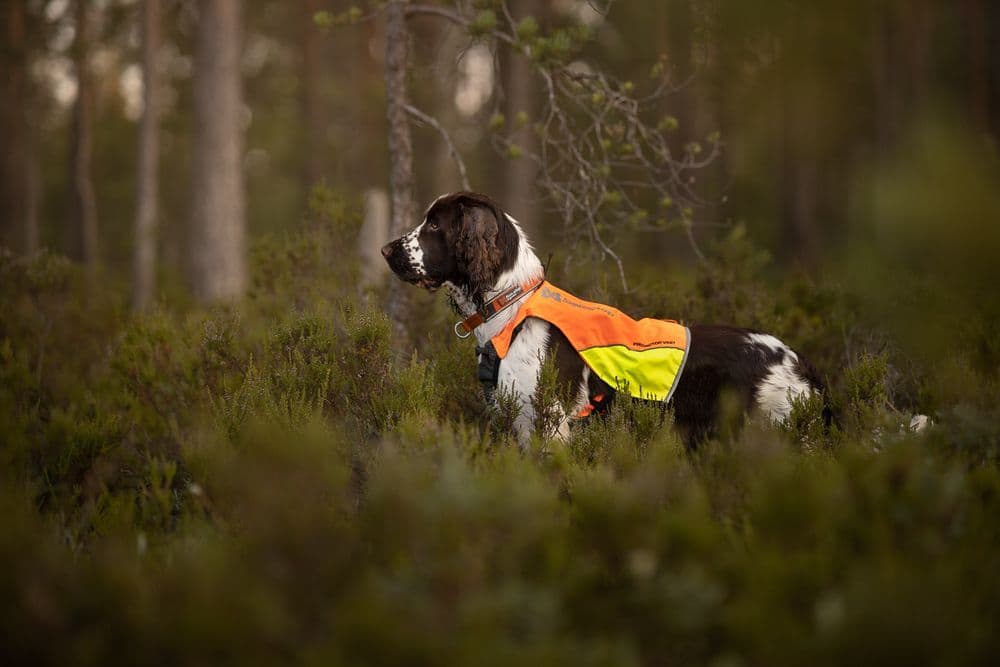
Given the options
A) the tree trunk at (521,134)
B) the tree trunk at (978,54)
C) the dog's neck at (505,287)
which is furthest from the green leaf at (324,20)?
the tree trunk at (978,54)

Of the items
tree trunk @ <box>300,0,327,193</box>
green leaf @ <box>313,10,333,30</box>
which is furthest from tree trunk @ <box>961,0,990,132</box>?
green leaf @ <box>313,10,333,30</box>

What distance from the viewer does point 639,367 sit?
4.66 metres

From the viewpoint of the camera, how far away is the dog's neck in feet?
15.7

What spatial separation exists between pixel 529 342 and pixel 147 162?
1168 centimetres

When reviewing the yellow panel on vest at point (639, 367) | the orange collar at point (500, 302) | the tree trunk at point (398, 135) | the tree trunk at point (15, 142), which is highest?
the tree trunk at point (15, 142)

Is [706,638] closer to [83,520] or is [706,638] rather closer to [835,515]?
[835,515]

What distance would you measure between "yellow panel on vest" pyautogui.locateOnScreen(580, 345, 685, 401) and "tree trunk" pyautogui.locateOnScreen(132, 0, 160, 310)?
11016mm

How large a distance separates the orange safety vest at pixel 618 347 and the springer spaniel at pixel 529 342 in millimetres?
70

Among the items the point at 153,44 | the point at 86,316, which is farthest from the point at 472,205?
the point at 153,44

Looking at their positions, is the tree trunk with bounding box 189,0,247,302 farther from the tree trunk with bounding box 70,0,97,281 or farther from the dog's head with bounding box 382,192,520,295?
the dog's head with bounding box 382,192,520,295

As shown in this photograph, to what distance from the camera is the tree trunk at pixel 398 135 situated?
666cm

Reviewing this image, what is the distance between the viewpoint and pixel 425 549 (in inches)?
107

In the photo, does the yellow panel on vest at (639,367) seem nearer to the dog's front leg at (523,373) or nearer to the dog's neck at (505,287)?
the dog's front leg at (523,373)

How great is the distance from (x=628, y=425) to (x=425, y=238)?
1.71 m
